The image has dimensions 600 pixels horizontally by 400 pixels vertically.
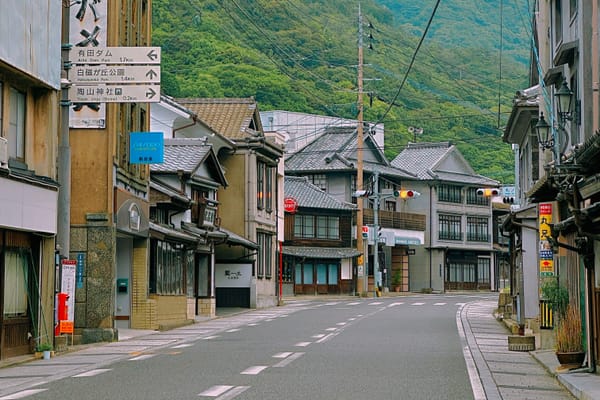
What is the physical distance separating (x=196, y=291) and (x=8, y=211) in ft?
71.6

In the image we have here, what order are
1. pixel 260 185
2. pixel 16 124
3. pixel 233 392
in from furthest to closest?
pixel 260 185, pixel 16 124, pixel 233 392

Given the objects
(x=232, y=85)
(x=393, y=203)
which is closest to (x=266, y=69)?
(x=232, y=85)

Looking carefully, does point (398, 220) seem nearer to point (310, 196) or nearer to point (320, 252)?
point (310, 196)

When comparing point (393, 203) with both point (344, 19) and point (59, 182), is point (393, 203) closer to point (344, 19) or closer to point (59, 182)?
point (344, 19)

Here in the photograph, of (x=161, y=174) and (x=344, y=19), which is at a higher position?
(x=344, y=19)

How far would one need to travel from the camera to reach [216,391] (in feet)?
46.3

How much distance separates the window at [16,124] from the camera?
21.4 meters

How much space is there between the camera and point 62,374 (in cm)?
1770

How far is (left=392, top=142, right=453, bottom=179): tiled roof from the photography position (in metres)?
87.2

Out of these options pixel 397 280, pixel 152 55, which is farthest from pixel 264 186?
pixel 397 280

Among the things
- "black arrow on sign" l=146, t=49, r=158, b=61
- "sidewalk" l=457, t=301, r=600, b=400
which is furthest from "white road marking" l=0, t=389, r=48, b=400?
"black arrow on sign" l=146, t=49, r=158, b=61

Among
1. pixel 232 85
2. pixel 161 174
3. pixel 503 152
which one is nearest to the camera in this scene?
pixel 161 174

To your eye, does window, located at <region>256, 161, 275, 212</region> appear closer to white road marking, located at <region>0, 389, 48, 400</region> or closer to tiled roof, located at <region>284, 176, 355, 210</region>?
tiled roof, located at <region>284, 176, 355, 210</region>

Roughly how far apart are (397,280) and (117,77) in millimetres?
64575
